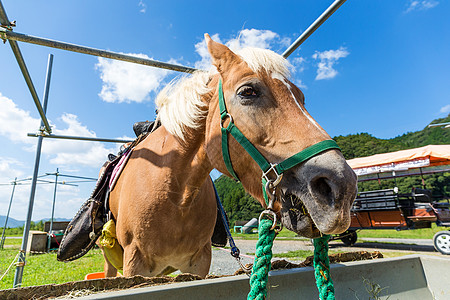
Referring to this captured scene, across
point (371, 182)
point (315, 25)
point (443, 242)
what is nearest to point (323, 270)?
point (315, 25)

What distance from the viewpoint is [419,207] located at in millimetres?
8109

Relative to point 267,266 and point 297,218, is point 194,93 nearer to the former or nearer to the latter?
point 297,218

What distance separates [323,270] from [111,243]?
1.96m

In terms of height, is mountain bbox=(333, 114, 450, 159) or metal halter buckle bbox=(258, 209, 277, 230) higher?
mountain bbox=(333, 114, 450, 159)

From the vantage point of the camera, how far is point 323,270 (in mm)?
1055

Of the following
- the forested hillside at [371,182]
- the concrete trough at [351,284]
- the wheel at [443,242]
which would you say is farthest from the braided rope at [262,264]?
the forested hillside at [371,182]

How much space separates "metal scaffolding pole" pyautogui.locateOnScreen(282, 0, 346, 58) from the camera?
72.1 inches

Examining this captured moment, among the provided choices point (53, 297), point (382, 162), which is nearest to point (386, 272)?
point (53, 297)

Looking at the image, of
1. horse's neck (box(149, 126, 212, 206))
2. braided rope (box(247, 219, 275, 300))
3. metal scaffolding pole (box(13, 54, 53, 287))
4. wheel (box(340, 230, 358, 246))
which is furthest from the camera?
wheel (box(340, 230, 358, 246))

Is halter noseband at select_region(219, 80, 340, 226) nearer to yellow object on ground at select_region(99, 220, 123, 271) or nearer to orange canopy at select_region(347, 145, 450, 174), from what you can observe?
yellow object on ground at select_region(99, 220, 123, 271)

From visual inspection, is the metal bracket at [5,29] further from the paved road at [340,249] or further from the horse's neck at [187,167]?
the paved road at [340,249]

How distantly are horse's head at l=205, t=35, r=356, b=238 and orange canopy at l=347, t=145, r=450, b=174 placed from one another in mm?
9400

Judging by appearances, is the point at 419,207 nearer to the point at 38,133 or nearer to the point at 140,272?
the point at 140,272

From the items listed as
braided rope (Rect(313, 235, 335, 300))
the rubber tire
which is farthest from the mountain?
braided rope (Rect(313, 235, 335, 300))
